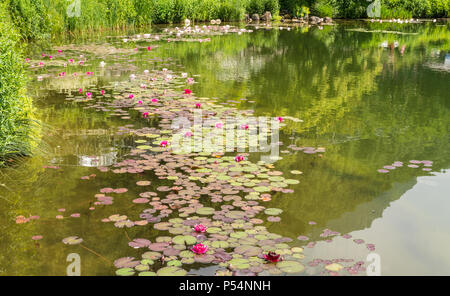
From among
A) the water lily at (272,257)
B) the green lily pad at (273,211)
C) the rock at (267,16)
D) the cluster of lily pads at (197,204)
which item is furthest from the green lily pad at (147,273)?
the rock at (267,16)

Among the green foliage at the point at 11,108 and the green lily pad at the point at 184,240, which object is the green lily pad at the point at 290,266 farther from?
the green foliage at the point at 11,108

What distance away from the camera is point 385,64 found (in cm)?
987

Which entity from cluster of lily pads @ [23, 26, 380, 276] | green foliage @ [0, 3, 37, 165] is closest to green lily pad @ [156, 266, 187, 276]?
cluster of lily pads @ [23, 26, 380, 276]

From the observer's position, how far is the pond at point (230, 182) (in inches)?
106

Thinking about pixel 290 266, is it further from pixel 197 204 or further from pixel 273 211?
pixel 197 204

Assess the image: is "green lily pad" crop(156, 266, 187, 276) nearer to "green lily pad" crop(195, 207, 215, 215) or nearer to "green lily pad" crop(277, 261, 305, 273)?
"green lily pad" crop(277, 261, 305, 273)

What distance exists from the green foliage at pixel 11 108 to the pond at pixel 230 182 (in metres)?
0.17

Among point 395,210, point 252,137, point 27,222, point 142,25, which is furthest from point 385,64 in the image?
point 142,25

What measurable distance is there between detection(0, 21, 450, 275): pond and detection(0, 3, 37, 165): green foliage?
17 centimetres

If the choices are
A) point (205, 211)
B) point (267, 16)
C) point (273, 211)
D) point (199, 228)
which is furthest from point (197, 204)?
point (267, 16)

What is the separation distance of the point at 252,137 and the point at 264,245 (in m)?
2.09

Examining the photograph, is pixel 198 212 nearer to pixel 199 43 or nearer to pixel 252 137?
pixel 252 137

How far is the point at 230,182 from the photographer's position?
143 inches
